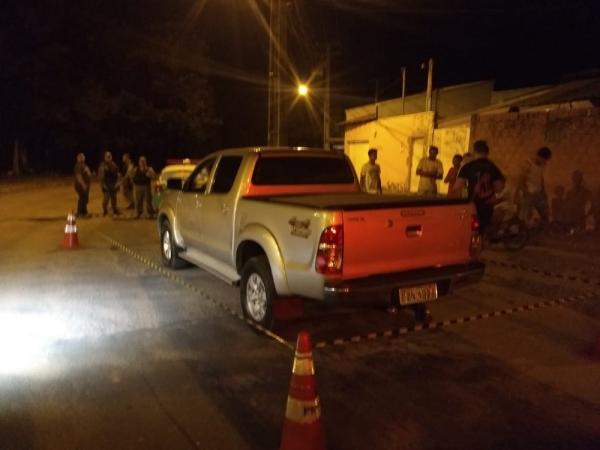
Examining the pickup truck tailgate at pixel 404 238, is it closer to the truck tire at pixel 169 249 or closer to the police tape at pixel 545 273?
the police tape at pixel 545 273

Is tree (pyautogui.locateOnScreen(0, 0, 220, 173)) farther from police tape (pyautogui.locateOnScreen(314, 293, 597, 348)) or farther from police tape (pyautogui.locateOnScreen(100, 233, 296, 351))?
police tape (pyautogui.locateOnScreen(314, 293, 597, 348))

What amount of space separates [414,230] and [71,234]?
7715 millimetres

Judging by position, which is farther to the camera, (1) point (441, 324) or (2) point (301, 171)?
(2) point (301, 171)

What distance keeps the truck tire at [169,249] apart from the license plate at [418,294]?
4.42m

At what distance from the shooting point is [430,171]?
448 inches

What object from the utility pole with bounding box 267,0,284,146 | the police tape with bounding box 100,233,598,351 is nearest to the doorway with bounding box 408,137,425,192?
the utility pole with bounding box 267,0,284,146

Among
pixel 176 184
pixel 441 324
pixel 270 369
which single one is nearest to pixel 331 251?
pixel 270 369

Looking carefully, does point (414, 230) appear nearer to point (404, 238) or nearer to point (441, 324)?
point (404, 238)

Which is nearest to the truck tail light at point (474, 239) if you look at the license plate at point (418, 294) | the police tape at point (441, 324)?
the license plate at point (418, 294)

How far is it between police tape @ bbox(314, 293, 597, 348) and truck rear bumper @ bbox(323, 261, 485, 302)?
0.66m

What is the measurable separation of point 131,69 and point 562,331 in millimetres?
38847

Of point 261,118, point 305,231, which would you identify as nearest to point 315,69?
point 261,118

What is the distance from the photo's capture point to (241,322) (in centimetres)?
655

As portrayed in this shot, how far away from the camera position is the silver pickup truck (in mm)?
5117
